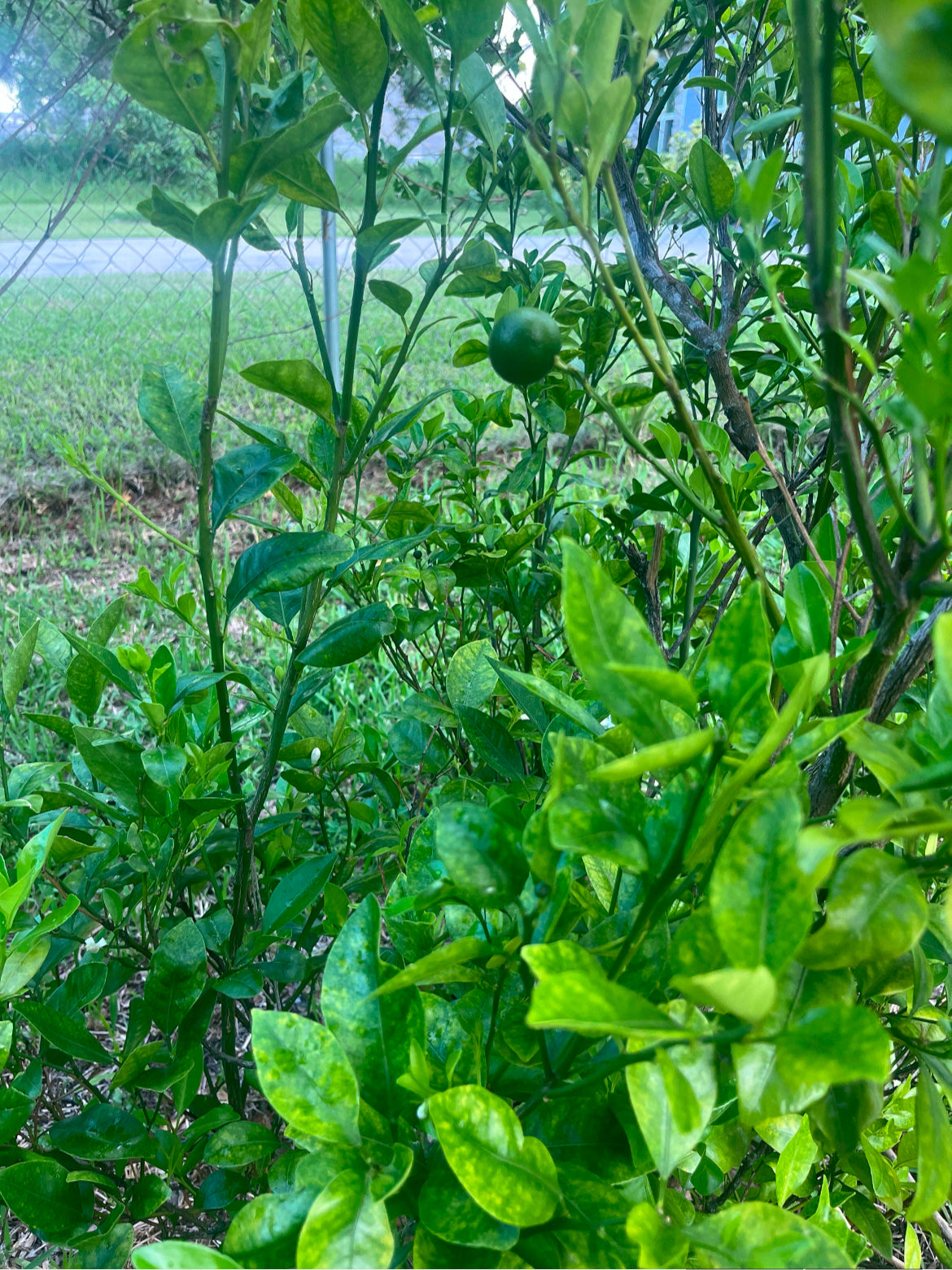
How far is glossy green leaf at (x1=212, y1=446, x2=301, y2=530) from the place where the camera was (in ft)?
1.60

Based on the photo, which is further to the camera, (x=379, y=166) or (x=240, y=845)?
(x=240, y=845)

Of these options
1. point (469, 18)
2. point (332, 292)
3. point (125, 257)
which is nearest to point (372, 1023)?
point (469, 18)

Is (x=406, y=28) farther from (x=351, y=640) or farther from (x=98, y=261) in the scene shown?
(x=98, y=261)

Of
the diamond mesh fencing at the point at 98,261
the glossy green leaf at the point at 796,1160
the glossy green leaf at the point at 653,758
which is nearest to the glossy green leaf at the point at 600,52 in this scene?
the glossy green leaf at the point at 653,758

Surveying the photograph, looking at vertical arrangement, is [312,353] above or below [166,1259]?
above

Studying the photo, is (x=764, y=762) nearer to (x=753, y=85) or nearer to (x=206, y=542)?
(x=206, y=542)

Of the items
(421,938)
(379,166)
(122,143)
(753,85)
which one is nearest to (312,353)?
(122,143)

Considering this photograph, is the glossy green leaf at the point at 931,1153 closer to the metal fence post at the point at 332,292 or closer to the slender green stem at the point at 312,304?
the slender green stem at the point at 312,304

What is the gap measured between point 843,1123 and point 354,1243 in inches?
8.8

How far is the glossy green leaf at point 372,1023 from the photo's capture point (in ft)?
0.96

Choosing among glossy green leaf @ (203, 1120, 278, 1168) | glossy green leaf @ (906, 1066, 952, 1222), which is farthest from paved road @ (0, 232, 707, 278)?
glossy green leaf @ (906, 1066, 952, 1222)

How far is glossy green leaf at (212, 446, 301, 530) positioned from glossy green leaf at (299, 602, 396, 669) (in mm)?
91

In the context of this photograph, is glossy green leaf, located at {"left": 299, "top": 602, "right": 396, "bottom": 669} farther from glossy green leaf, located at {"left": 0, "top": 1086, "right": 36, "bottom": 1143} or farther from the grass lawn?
the grass lawn

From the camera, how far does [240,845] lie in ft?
1.90
